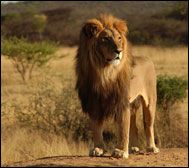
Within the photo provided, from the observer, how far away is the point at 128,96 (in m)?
7.52

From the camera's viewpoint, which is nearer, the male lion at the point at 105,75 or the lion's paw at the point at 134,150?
the male lion at the point at 105,75

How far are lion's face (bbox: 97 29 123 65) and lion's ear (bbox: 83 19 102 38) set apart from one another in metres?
0.07

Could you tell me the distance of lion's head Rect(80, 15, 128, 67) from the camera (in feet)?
23.0

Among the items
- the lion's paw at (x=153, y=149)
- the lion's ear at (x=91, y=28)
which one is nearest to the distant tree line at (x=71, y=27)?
the lion's paw at (x=153, y=149)

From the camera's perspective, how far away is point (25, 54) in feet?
80.9

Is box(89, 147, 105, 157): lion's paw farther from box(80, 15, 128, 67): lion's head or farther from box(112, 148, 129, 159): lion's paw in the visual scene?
box(80, 15, 128, 67): lion's head

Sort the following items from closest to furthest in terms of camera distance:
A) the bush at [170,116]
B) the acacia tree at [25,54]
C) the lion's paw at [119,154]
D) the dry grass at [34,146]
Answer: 1. the lion's paw at [119,154]
2. the dry grass at [34,146]
3. the bush at [170,116]
4. the acacia tree at [25,54]

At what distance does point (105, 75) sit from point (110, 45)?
1.24 feet

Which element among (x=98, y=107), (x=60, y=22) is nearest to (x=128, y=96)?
(x=98, y=107)

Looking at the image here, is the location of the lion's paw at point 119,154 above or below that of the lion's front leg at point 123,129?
below

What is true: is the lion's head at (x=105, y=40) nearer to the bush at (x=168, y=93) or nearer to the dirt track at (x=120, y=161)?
the dirt track at (x=120, y=161)

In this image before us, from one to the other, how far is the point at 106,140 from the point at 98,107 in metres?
4.78

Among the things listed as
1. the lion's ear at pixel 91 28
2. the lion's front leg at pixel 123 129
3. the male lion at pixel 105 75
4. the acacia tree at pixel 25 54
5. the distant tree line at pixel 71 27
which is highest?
the lion's ear at pixel 91 28

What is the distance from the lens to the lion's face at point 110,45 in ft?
22.9
